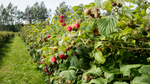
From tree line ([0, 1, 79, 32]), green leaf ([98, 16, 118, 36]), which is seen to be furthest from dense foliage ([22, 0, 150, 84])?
tree line ([0, 1, 79, 32])

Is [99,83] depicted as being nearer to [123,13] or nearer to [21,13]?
[123,13]

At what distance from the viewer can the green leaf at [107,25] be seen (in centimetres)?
56

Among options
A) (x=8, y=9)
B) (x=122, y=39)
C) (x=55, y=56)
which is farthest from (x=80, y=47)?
(x=8, y=9)

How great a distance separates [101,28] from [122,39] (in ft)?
1.28

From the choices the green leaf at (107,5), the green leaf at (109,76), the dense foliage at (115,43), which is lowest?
the green leaf at (109,76)

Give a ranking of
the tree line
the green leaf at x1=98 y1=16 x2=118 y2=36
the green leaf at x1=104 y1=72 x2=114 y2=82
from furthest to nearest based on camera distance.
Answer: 1. the tree line
2. the green leaf at x1=104 y1=72 x2=114 y2=82
3. the green leaf at x1=98 y1=16 x2=118 y2=36

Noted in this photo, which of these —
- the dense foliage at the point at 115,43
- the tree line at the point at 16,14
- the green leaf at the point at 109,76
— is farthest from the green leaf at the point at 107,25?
the tree line at the point at 16,14

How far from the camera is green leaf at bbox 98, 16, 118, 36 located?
0.56 m

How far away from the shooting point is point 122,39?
0.89m

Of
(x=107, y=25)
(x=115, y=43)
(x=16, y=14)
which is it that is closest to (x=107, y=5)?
(x=107, y=25)

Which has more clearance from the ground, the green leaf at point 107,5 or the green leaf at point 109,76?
the green leaf at point 107,5

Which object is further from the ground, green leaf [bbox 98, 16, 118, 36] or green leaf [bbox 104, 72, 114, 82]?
green leaf [bbox 98, 16, 118, 36]

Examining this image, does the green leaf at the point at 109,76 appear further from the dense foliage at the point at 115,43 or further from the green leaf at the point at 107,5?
the green leaf at the point at 107,5

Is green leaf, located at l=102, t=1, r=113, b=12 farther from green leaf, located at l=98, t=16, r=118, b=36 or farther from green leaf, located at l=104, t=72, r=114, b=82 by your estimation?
green leaf, located at l=104, t=72, r=114, b=82
